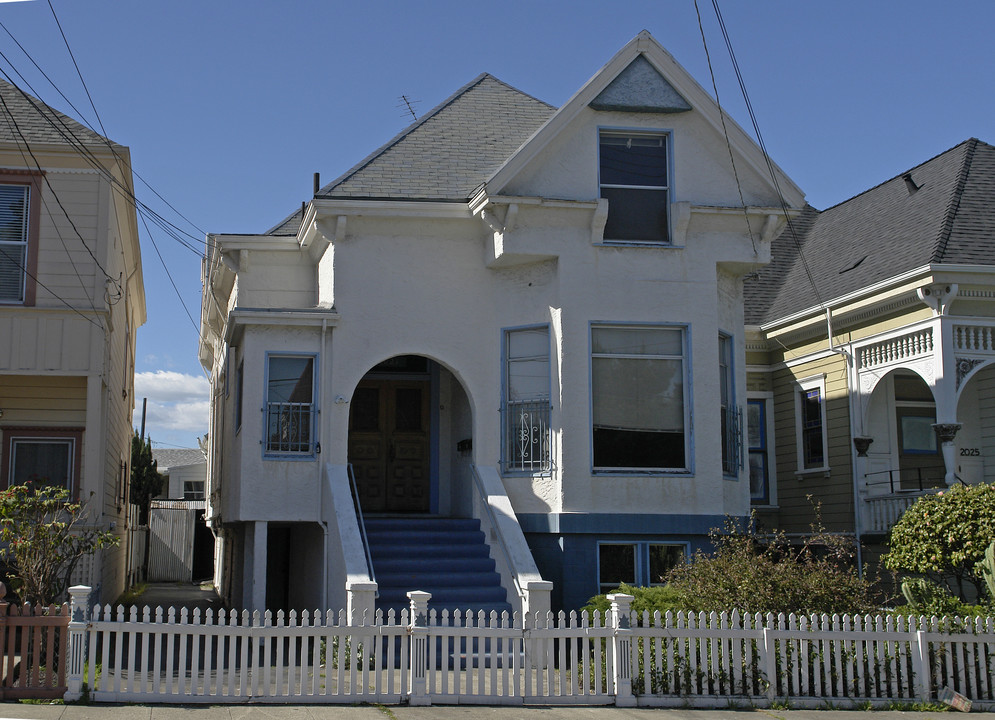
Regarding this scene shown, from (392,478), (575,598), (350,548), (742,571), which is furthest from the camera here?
(392,478)

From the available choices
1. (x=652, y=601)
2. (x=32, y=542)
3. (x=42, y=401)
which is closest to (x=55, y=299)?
(x=42, y=401)

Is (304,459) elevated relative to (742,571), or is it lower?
elevated

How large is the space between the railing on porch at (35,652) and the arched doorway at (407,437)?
23.8 feet

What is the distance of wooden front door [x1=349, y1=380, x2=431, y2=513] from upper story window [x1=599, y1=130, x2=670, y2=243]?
4329mm

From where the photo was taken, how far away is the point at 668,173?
617 inches

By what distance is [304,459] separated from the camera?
15047 millimetres

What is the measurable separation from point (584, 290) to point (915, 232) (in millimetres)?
6179

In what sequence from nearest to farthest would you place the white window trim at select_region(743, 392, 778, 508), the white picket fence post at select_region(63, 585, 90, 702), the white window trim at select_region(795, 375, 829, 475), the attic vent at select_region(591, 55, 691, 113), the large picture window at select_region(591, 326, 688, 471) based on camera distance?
the white picket fence post at select_region(63, 585, 90, 702) → the large picture window at select_region(591, 326, 688, 471) → the attic vent at select_region(591, 55, 691, 113) → the white window trim at select_region(795, 375, 829, 475) → the white window trim at select_region(743, 392, 778, 508)

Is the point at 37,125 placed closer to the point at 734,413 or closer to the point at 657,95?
the point at 657,95

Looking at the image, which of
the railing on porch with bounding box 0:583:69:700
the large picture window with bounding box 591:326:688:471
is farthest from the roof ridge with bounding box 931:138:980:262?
the railing on porch with bounding box 0:583:69:700

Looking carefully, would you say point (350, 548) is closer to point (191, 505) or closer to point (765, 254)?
point (765, 254)

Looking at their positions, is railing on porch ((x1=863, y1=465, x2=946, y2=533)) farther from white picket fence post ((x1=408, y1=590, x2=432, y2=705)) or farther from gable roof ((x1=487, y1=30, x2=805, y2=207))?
white picket fence post ((x1=408, y1=590, x2=432, y2=705))

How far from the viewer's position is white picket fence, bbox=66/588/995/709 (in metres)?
10.0

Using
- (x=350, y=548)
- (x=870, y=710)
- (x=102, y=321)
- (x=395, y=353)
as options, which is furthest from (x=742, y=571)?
(x=102, y=321)
